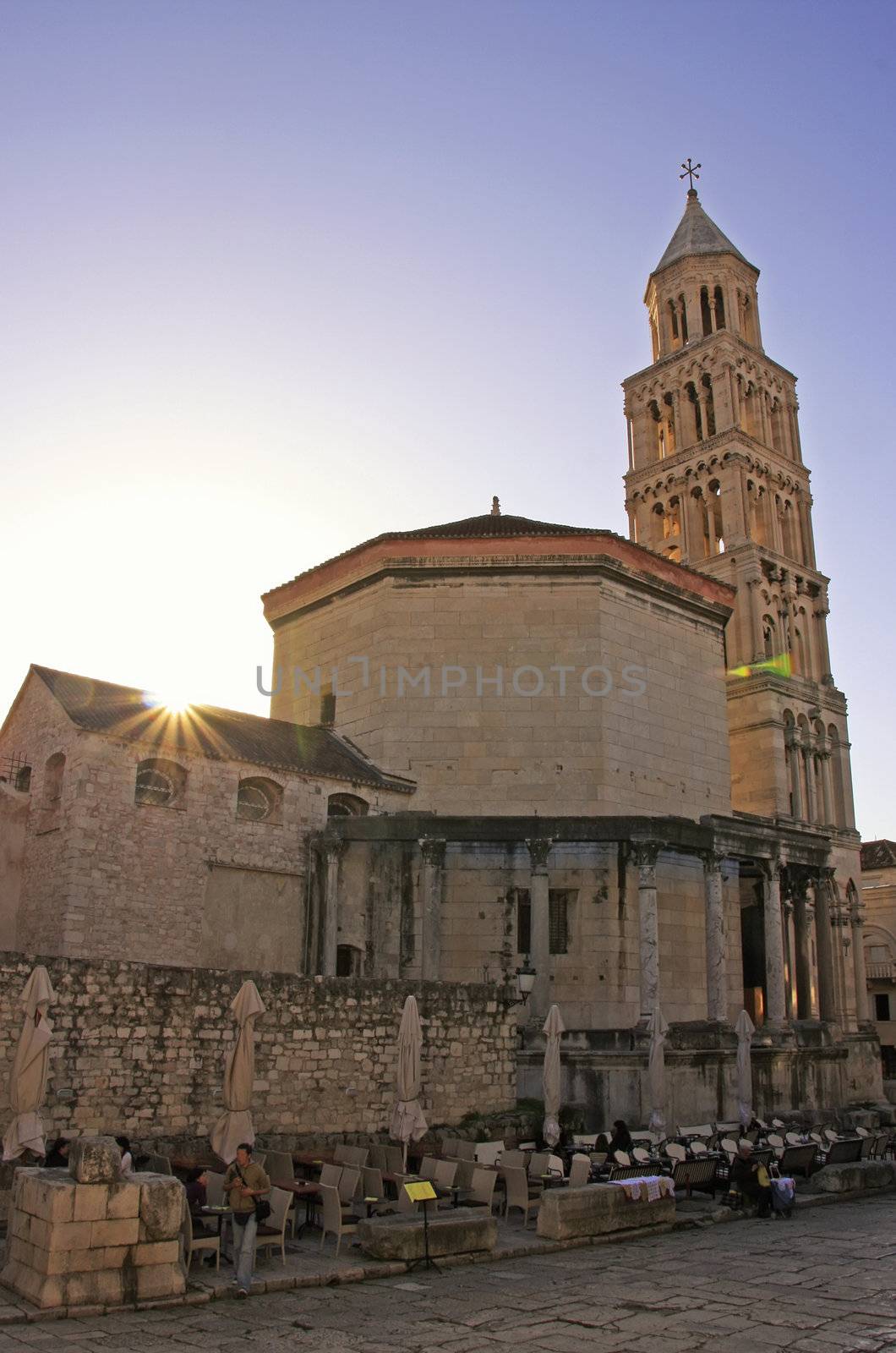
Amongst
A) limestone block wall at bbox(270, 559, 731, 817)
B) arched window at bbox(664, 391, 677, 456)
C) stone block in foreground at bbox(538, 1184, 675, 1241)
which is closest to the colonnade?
limestone block wall at bbox(270, 559, 731, 817)

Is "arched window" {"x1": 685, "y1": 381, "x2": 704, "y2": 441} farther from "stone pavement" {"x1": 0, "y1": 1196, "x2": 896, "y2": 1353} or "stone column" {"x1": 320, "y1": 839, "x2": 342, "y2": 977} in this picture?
"stone pavement" {"x1": 0, "y1": 1196, "x2": 896, "y2": 1353}

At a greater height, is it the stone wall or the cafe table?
the stone wall

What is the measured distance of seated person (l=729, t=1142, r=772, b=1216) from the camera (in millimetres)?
15406

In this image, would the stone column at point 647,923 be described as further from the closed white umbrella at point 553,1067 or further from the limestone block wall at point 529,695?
the closed white umbrella at point 553,1067

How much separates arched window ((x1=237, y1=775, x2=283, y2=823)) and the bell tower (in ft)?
76.7

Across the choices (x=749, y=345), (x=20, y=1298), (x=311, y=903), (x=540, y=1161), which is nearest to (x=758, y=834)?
(x=311, y=903)

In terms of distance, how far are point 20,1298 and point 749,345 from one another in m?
50.3

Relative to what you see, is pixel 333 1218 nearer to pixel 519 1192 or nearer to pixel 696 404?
pixel 519 1192

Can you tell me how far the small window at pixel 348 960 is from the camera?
25672 millimetres

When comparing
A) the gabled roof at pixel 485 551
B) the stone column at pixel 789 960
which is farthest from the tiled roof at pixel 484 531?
the stone column at pixel 789 960

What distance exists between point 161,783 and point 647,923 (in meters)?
11.3

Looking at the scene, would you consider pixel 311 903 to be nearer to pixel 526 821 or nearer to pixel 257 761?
pixel 257 761

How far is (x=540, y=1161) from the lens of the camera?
15.5m

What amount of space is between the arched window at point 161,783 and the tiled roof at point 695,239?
41453 millimetres
